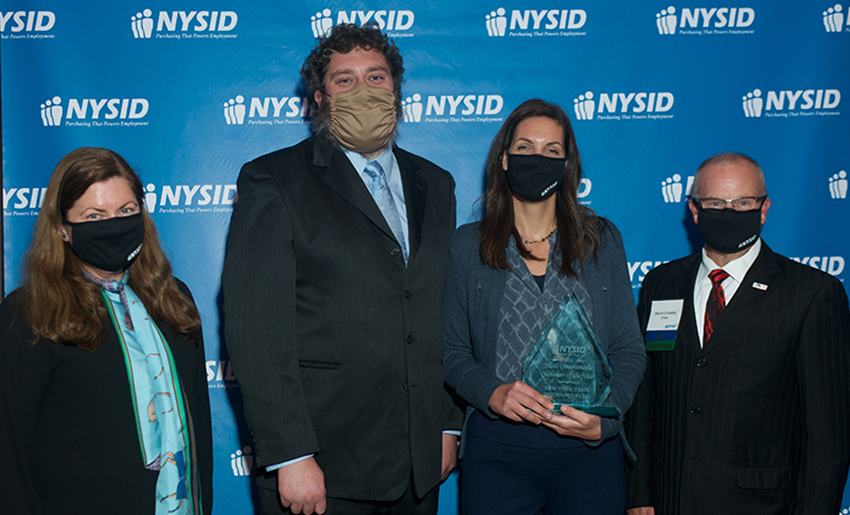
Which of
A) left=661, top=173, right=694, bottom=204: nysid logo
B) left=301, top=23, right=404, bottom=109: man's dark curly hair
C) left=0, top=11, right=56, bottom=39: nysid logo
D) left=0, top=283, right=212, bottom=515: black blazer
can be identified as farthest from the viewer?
left=661, top=173, right=694, bottom=204: nysid logo

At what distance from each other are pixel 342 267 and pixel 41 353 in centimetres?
78

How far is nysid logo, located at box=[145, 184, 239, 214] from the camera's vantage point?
7.82 ft

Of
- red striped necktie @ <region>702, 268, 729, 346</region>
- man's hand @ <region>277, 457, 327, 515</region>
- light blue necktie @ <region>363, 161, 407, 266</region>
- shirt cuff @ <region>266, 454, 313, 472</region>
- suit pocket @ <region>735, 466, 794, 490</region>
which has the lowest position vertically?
suit pocket @ <region>735, 466, 794, 490</region>

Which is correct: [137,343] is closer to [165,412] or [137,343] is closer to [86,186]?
[165,412]

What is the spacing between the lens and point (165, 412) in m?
1.49

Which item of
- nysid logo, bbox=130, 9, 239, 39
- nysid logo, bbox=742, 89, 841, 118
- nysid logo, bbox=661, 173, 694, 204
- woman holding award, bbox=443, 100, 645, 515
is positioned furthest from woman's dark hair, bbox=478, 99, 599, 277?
nysid logo, bbox=130, 9, 239, 39

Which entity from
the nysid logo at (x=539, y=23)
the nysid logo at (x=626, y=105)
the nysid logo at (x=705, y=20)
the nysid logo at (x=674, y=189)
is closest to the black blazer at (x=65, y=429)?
the nysid logo at (x=539, y=23)

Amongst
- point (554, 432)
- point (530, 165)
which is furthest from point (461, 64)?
point (554, 432)

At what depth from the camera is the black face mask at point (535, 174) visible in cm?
162

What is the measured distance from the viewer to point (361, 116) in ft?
5.20

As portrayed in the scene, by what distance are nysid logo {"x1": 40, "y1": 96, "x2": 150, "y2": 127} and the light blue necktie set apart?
4.35 ft

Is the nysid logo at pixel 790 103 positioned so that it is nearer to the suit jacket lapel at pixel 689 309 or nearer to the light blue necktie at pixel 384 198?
the suit jacket lapel at pixel 689 309

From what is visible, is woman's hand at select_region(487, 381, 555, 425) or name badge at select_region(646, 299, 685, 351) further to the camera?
name badge at select_region(646, 299, 685, 351)

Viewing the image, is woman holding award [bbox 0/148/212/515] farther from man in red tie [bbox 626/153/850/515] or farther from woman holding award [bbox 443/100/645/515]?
man in red tie [bbox 626/153/850/515]
